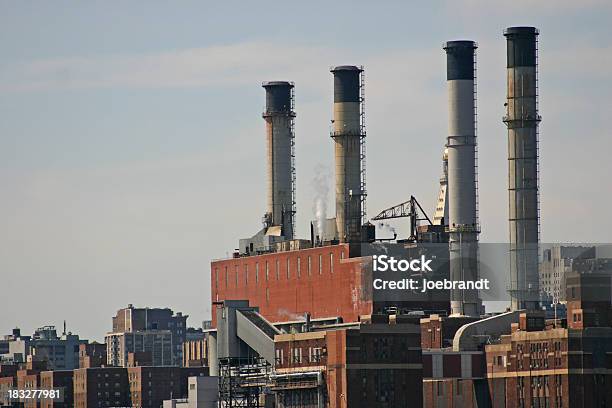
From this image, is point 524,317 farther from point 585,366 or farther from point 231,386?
point 231,386

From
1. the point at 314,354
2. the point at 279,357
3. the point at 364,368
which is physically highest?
the point at 314,354

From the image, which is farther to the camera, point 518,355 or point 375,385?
point 518,355

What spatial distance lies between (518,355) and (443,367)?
9481 mm

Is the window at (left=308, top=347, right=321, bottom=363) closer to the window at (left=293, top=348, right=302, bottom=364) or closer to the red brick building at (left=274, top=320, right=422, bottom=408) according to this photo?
the red brick building at (left=274, top=320, right=422, bottom=408)

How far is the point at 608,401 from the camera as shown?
18825 cm

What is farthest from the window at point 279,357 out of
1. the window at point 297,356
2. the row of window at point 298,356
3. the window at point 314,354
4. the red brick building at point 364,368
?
the window at point 314,354

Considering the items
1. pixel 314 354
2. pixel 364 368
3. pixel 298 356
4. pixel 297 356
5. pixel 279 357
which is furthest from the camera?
pixel 279 357

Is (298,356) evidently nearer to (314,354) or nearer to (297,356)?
(297,356)

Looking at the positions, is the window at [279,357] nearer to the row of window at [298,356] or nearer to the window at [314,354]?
Answer: the row of window at [298,356]

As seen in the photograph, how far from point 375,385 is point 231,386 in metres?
22.9

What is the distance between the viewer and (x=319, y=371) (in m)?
184

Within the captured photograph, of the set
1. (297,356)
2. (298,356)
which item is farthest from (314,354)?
(297,356)

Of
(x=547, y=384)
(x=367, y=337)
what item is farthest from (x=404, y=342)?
(x=547, y=384)

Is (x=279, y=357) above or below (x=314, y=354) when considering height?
below
